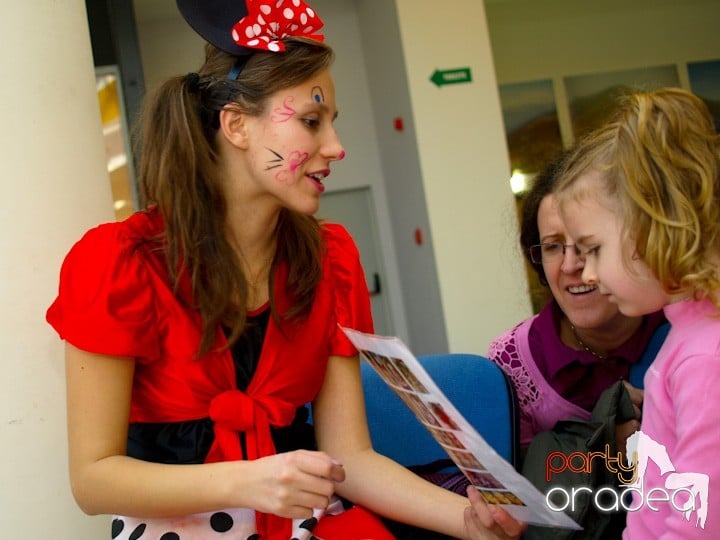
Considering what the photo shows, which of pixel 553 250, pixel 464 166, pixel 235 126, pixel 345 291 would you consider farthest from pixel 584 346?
pixel 464 166

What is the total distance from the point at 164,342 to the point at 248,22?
0.62 metres

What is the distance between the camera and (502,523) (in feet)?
4.99

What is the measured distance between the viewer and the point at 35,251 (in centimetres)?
183

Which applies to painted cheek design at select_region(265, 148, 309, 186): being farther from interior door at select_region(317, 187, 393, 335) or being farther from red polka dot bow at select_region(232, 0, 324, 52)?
interior door at select_region(317, 187, 393, 335)

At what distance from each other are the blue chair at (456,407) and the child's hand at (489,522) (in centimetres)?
50

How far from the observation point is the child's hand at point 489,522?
4.98 feet

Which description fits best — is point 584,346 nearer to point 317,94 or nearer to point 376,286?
point 317,94

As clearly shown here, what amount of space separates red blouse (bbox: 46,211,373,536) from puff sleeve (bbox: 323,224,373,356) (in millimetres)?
67

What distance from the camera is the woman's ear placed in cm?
172

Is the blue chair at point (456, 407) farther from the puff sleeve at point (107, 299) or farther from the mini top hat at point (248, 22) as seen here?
the mini top hat at point (248, 22)

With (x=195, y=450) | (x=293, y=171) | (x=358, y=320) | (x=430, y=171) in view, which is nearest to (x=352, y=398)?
(x=358, y=320)

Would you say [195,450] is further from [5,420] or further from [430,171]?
[430,171]

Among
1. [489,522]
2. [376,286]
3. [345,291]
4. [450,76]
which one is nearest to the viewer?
[489,522]

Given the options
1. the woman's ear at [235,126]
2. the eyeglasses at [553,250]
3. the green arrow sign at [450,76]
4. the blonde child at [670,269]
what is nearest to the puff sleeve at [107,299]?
the woman's ear at [235,126]
